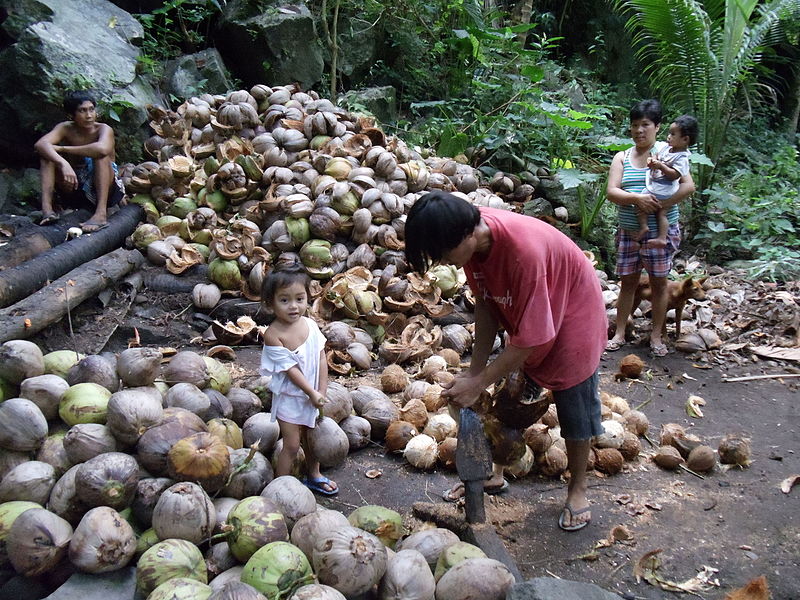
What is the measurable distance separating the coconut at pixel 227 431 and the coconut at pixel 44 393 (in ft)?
2.15

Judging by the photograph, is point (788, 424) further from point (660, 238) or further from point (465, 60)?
point (465, 60)

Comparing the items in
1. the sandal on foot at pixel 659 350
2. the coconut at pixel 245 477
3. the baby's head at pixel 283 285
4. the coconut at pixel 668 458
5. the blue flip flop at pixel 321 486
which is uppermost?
the baby's head at pixel 283 285

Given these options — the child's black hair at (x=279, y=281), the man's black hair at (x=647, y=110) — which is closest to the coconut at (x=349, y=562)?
the child's black hair at (x=279, y=281)

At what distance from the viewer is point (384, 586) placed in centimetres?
200

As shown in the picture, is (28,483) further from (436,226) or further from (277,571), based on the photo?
(436,226)

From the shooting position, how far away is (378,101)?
26.7 feet

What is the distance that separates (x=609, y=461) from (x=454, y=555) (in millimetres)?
1349

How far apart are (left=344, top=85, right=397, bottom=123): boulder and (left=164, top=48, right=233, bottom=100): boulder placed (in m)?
1.65

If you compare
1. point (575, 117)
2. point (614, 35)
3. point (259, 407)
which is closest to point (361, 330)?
point (259, 407)

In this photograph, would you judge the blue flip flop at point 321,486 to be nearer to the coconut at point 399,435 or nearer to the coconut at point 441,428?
the coconut at point 399,435

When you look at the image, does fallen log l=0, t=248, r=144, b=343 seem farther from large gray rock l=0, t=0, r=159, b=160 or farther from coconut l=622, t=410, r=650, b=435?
coconut l=622, t=410, r=650, b=435

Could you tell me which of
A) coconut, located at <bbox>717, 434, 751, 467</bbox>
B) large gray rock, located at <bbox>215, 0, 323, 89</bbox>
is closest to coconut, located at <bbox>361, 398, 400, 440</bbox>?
coconut, located at <bbox>717, 434, 751, 467</bbox>

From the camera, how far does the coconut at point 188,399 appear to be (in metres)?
2.76

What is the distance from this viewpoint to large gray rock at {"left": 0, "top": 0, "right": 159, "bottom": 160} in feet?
20.0
